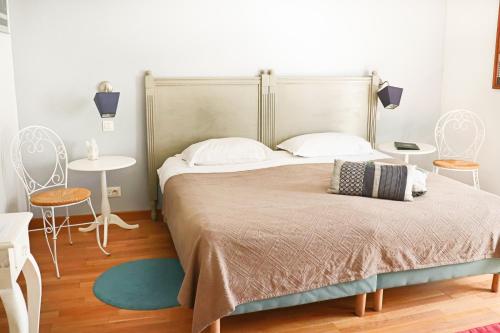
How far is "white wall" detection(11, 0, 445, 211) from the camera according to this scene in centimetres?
364

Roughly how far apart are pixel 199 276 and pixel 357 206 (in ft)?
3.17

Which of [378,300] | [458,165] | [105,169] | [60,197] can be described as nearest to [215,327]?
[378,300]

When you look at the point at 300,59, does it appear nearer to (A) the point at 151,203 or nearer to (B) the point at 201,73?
(B) the point at 201,73

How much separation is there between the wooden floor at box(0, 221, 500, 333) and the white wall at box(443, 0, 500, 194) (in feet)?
5.24

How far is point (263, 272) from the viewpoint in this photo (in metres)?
2.26

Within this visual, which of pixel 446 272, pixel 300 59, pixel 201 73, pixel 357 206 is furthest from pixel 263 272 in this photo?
pixel 300 59

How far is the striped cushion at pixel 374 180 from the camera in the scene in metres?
2.80

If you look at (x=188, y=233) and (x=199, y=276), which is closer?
(x=199, y=276)

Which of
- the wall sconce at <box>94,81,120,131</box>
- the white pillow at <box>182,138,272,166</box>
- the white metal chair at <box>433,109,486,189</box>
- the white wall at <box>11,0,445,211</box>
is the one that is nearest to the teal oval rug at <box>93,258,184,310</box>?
the white pillow at <box>182,138,272,166</box>

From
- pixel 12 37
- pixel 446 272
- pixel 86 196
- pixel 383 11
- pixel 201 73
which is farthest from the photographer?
pixel 383 11

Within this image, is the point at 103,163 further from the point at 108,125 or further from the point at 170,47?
the point at 170,47

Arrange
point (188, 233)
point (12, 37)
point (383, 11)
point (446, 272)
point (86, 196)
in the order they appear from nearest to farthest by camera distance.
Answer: point (188, 233) → point (446, 272) → point (86, 196) → point (12, 37) → point (383, 11)

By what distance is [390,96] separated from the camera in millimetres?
4078

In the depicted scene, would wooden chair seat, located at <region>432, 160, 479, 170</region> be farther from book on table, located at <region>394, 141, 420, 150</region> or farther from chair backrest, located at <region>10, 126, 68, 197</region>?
chair backrest, located at <region>10, 126, 68, 197</region>
